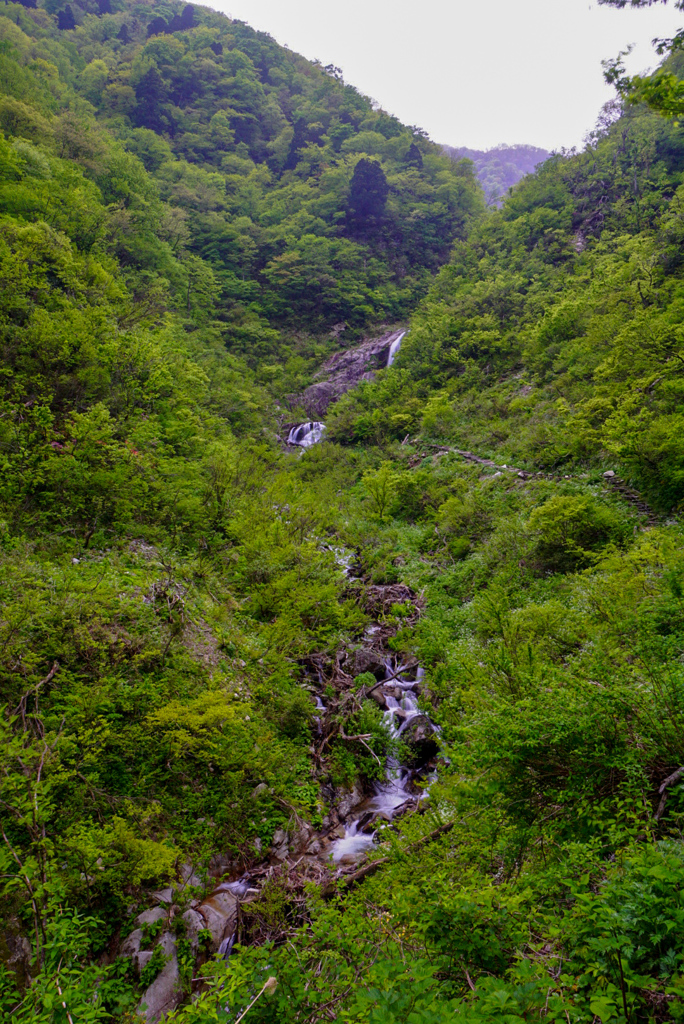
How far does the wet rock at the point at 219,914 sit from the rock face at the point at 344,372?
20.8 meters

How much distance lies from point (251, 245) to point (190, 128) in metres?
14.0

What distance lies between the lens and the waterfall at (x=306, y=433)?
22.0m

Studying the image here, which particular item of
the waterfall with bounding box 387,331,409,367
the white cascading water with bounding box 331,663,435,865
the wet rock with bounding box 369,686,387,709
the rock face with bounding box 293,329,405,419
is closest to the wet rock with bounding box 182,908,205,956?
the white cascading water with bounding box 331,663,435,865

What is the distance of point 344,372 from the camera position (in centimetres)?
2603

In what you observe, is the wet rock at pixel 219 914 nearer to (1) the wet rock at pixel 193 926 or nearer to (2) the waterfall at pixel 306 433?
(1) the wet rock at pixel 193 926

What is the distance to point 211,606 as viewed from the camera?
25.3 ft

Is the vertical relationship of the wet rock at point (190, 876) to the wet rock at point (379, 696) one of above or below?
below

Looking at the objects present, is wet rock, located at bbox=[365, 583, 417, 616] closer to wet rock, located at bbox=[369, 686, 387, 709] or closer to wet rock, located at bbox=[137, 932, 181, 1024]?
wet rock, located at bbox=[369, 686, 387, 709]

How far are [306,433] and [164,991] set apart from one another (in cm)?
2000

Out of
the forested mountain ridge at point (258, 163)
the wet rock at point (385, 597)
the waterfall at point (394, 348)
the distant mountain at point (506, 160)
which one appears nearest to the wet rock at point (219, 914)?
the wet rock at point (385, 597)

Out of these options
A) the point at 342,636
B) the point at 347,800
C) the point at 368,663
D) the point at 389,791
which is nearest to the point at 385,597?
the point at 342,636

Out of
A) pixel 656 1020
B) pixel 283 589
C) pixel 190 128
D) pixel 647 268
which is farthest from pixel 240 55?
pixel 656 1020

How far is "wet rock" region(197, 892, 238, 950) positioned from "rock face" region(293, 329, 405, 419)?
2077 cm

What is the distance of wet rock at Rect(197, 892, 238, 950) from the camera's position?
4.32 meters
